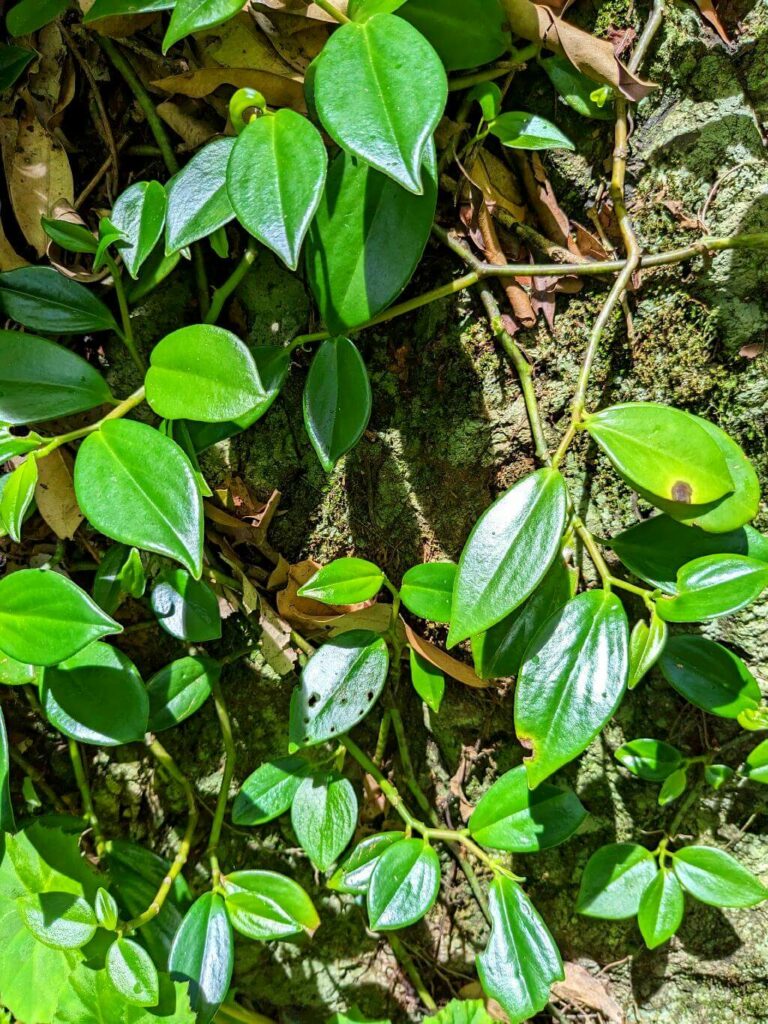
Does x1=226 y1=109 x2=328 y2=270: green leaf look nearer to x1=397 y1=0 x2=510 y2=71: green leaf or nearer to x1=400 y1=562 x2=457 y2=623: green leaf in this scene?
x1=397 y1=0 x2=510 y2=71: green leaf

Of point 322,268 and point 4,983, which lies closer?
point 322,268

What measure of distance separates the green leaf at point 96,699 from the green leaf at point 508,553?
1.23ft

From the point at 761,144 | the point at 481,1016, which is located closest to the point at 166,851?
the point at 481,1016

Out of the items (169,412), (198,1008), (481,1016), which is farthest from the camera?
(481,1016)

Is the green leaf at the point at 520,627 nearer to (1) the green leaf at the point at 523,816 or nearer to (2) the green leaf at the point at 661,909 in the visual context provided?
(1) the green leaf at the point at 523,816

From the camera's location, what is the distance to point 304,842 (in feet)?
2.95

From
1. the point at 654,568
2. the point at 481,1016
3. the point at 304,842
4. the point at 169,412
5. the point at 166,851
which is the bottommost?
the point at 481,1016

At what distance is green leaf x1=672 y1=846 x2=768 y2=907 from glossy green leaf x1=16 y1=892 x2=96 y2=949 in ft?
2.27

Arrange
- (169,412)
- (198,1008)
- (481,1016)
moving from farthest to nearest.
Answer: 1. (481,1016)
2. (198,1008)
3. (169,412)

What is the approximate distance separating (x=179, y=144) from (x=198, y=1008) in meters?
1.02

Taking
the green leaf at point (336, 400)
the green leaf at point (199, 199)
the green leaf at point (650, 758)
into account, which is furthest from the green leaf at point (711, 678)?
the green leaf at point (199, 199)

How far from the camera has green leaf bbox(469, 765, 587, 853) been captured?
2.85 ft

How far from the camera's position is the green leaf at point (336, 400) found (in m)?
0.75

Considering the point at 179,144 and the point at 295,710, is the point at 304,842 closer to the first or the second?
the point at 295,710
